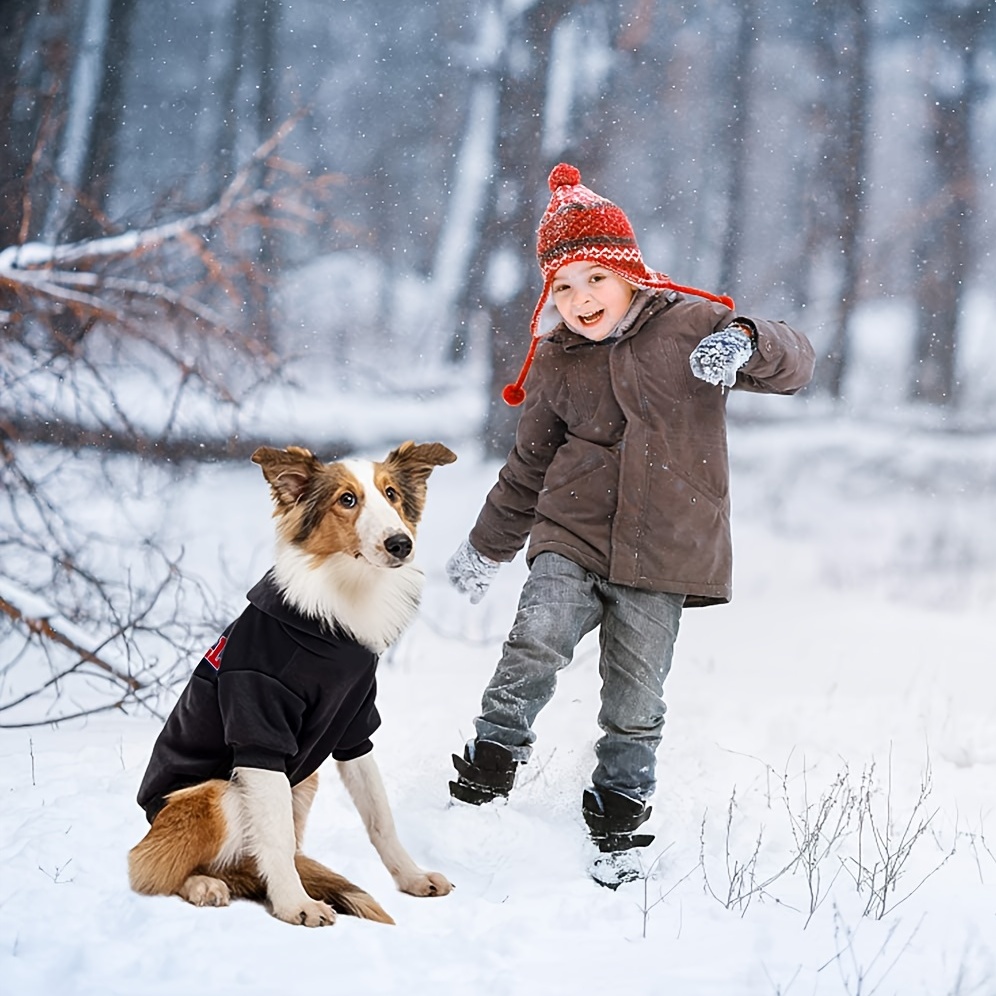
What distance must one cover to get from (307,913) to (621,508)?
4.01 ft

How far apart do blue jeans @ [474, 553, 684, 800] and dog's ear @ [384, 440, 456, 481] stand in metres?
0.48

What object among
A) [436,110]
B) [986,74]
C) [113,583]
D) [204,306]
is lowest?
[113,583]

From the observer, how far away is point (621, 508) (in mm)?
2682

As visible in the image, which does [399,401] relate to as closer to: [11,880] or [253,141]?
[253,141]

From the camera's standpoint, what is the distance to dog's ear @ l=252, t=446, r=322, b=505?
2.32 meters

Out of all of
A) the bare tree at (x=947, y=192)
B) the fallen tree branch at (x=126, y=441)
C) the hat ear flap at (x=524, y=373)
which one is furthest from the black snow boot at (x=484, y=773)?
the bare tree at (x=947, y=192)

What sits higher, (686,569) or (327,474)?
(327,474)

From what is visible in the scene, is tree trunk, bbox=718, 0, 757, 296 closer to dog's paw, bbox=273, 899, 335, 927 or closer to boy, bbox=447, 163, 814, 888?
boy, bbox=447, 163, 814, 888

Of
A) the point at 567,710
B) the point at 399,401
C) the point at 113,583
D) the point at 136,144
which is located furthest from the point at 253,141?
the point at 567,710

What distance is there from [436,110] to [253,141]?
87cm

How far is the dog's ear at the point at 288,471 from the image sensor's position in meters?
2.32

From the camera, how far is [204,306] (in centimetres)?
463

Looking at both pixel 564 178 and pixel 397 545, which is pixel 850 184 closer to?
pixel 564 178

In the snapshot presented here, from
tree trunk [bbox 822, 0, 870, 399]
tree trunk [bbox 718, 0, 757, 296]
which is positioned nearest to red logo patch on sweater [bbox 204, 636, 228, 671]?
tree trunk [bbox 718, 0, 757, 296]
